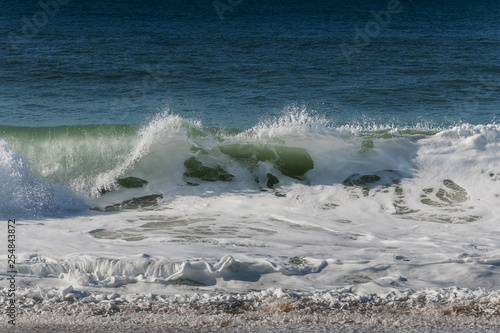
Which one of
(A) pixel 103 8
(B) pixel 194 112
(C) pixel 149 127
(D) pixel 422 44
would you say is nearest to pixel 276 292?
(C) pixel 149 127

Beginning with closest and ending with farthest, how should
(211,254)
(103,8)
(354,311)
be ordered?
(354,311)
(211,254)
(103,8)

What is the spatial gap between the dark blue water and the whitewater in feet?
10.1

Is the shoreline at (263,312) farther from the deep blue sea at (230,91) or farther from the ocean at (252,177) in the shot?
the deep blue sea at (230,91)

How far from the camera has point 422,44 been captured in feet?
70.5

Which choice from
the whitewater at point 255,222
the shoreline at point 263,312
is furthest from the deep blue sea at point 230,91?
the shoreline at point 263,312

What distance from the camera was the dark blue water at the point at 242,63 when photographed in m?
13.7

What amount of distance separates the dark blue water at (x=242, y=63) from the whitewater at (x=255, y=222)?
3.08 meters

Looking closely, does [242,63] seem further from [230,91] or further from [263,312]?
[263,312]

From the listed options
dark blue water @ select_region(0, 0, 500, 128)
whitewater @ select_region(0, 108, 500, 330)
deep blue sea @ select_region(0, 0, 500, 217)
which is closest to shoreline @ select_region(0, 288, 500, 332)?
whitewater @ select_region(0, 108, 500, 330)

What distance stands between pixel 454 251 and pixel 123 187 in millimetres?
4630

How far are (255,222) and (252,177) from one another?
1730 mm

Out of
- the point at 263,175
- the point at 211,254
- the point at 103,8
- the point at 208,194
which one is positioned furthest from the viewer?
the point at 103,8

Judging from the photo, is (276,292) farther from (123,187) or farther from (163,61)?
(163,61)

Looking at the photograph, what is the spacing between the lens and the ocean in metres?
5.07
